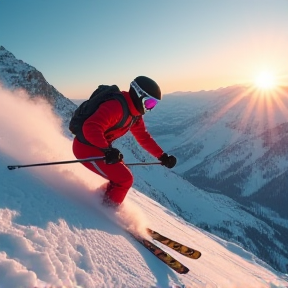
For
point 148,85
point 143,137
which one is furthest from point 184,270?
point 143,137

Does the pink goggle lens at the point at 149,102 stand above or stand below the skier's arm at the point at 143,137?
above

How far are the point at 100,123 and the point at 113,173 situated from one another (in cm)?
106

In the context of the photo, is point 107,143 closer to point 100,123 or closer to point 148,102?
point 100,123

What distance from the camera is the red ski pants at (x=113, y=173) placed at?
23.1 ft

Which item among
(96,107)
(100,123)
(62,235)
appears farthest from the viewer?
(96,107)

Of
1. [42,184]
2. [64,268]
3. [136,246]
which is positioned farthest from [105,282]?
[42,184]

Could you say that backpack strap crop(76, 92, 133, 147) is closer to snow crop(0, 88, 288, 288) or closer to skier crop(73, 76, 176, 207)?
skier crop(73, 76, 176, 207)

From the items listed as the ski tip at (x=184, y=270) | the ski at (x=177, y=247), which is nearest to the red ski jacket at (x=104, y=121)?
the ski at (x=177, y=247)

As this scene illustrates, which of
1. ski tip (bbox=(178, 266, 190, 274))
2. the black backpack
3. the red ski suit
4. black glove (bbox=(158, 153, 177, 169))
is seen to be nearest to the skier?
the red ski suit

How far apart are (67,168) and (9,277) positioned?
14.8 ft

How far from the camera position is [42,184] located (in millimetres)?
6102

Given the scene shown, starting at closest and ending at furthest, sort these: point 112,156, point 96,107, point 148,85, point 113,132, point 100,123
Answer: point 112,156, point 100,123, point 96,107, point 148,85, point 113,132

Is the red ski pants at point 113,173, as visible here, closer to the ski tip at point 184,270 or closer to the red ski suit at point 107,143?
the red ski suit at point 107,143

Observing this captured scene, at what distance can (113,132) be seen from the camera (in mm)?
7406
